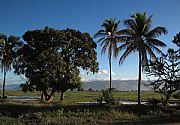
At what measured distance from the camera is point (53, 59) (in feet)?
139

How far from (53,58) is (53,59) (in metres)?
0.12

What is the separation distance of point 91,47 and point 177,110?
17.8 metres

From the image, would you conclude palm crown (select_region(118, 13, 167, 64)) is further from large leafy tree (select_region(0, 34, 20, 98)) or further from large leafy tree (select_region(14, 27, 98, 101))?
large leafy tree (select_region(0, 34, 20, 98))

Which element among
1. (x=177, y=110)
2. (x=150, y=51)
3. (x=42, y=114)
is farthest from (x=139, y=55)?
(x=42, y=114)

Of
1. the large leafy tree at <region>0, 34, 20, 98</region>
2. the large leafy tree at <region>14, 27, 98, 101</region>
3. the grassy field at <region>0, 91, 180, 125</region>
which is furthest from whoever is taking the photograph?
the large leafy tree at <region>0, 34, 20, 98</region>

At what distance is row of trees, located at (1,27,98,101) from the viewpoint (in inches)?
1668

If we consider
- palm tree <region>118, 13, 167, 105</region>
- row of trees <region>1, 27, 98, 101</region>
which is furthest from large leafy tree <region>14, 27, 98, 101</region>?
palm tree <region>118, 13, 167, 105</region>

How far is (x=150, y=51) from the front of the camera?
37.9m

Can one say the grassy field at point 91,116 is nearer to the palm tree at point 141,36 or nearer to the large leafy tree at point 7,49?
the palm tree at point 141,36

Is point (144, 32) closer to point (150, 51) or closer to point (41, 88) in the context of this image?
point (150, 51)

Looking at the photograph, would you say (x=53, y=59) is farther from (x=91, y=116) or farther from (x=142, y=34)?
(x=91, y=116)

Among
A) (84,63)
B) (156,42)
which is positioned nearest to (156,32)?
(156,42)

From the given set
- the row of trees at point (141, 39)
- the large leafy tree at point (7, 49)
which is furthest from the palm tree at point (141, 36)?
the large leafy tree at point (7, 49)

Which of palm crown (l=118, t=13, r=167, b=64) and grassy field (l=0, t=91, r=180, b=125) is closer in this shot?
grassy field (l=0, t=91, r=180, b=125)
